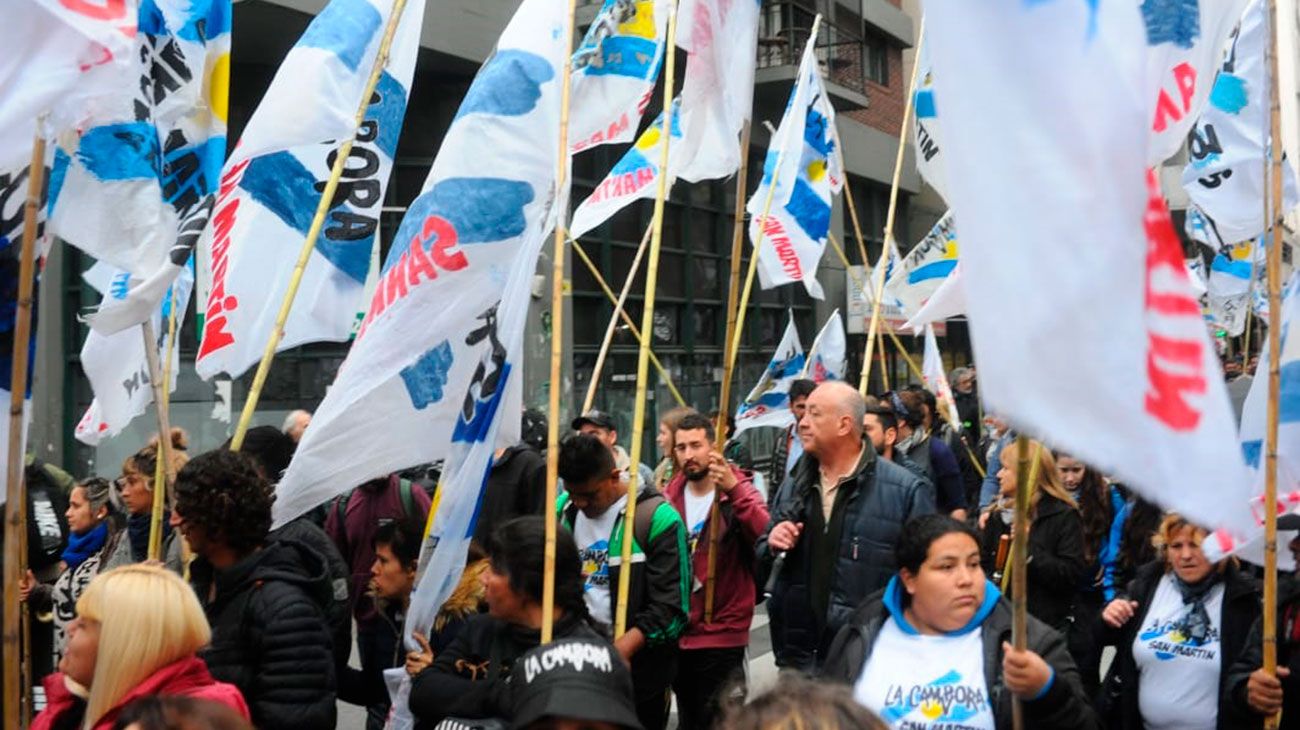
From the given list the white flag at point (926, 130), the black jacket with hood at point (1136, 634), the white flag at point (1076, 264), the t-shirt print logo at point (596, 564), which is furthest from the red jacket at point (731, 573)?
the white flag at point (1076, 264)

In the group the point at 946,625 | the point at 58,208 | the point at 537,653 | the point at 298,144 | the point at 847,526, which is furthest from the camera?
the point at 847,526

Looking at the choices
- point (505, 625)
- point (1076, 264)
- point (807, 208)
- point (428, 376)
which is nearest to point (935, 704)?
point (505, 625)

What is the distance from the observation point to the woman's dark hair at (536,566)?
4.09m

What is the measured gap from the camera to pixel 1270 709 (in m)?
4.48

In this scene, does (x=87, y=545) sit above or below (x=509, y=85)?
below

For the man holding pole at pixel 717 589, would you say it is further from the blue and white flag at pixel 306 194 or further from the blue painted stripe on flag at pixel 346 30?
the blue painted stripe on flag at pixel 346 30

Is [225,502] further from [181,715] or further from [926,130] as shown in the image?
[926,130]

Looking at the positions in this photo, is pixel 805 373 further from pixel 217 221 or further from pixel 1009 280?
pixel 1009 280

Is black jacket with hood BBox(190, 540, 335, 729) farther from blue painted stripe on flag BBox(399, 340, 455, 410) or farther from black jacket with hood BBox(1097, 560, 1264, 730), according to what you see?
black jacket with hood BBox(1097, 560, 1264, 730)

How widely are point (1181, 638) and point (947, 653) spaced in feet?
5.42

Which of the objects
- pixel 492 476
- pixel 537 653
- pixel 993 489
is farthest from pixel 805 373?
pixel 537 653

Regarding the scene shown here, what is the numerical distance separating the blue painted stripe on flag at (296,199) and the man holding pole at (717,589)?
1.74 m

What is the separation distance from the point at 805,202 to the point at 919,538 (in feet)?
17.3

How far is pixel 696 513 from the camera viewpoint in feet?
22.7
